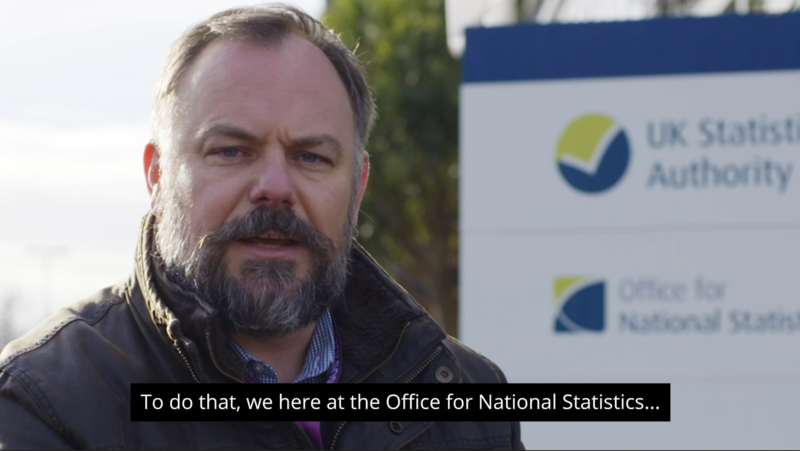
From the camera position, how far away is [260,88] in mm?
2219

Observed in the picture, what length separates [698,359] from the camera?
212 inches

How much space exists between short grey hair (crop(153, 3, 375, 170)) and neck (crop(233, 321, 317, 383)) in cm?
44

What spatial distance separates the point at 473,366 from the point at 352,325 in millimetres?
359

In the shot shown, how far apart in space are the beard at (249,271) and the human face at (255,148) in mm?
16

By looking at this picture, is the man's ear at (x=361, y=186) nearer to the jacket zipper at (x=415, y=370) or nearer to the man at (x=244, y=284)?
the man at (x=244, y=284)

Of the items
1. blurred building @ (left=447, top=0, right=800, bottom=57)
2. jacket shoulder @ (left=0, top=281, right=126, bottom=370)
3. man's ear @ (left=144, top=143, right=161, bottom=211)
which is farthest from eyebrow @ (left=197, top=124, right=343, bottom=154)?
blurred building @ (left=447, top=0, right=800, bottom=57)

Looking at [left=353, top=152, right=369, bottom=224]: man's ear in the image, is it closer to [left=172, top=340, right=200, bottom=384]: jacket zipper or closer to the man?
the man

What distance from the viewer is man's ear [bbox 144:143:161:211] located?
234 centimetres

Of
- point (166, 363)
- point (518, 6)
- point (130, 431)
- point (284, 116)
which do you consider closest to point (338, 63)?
point (284, 116)

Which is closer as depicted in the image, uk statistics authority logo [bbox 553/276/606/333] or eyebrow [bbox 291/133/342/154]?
eyebrow [bbox 291/133/342/154]
